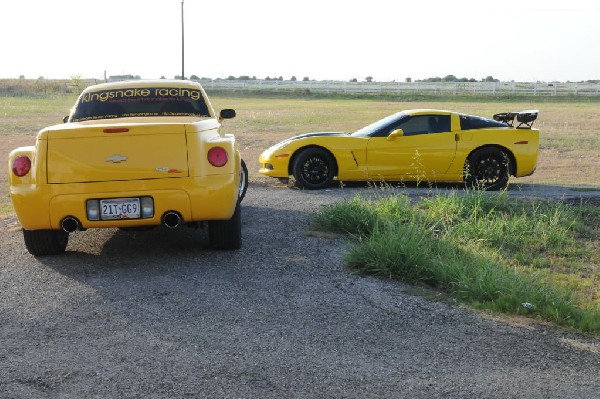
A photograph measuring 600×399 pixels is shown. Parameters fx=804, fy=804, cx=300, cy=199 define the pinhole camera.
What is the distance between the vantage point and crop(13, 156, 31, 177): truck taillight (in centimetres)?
682

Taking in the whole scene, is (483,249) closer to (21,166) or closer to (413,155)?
(21,166)

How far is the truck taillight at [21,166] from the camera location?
22.4ft

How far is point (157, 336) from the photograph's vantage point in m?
5.12

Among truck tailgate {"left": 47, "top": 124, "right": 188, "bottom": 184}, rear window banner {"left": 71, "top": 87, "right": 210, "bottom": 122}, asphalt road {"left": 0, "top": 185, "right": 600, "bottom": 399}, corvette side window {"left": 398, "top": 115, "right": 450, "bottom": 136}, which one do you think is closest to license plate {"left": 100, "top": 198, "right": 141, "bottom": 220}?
truck tailgate {"left": 47, "top": 124, "right": 188, "bottom": 184}

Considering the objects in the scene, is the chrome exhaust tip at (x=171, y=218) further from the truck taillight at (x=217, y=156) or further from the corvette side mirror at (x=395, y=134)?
the corvette side mirror at (x=395, y=134)

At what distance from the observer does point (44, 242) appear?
729 cm

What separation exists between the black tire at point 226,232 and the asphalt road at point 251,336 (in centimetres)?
11

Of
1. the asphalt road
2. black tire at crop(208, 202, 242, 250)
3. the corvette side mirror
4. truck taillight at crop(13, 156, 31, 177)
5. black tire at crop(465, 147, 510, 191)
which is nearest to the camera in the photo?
the asphalt road

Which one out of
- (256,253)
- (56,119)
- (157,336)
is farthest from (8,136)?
(157,336)

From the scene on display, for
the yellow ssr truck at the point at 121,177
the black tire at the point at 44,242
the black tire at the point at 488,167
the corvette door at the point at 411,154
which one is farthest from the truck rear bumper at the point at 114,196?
the black tire at the point at 488,167

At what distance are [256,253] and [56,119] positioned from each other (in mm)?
26024

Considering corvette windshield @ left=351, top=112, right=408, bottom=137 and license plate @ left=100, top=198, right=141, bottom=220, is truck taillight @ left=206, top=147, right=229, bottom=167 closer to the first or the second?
license plate @ left=100, top=198, right=141, bottom=220

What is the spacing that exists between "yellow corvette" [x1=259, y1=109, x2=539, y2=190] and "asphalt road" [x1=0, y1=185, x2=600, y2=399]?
4927 millimetres

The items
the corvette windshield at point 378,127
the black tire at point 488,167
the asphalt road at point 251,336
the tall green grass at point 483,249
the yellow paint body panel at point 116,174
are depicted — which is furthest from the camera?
the corvette windshield at point 378,127
